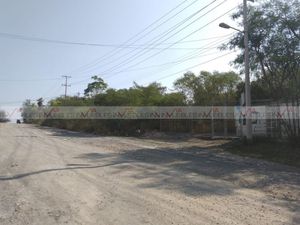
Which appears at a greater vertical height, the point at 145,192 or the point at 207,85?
the point at 207,85

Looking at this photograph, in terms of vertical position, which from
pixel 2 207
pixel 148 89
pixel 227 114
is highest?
pixel 148 89

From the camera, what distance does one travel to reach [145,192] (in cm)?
993

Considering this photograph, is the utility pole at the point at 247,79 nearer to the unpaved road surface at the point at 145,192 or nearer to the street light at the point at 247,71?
the street light at the point at 247,71

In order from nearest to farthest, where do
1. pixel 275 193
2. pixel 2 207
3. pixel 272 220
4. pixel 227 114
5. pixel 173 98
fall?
pixel 272 220
pixel 2 207
pixel 275 193
pixel 227 114
pixel 173 98

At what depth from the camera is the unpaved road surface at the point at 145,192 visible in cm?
765

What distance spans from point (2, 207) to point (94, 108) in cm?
4135

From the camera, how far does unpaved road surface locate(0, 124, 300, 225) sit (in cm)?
765

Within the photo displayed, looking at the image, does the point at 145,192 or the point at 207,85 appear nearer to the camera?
the point at 145,192

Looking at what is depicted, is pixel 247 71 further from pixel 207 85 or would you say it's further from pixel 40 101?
pixel 40 101

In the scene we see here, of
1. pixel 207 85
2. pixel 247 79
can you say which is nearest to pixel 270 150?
pixel 247 79

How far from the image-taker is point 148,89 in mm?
43500

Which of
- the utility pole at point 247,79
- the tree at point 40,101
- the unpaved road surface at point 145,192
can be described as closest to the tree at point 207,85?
the utility pole at point 247,79

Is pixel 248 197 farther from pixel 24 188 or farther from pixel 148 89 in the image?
pixel 148 89

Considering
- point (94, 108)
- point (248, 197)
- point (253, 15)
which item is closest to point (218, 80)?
point (94, 108)
